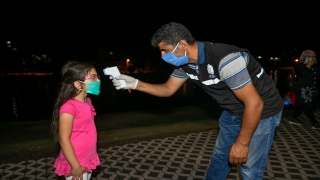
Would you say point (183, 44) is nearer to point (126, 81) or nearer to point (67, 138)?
point (126, 81)

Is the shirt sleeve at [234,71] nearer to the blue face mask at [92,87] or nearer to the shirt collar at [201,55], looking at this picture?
the shirt collar at [201,55]

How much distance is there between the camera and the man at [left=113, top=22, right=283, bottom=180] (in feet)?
7.22

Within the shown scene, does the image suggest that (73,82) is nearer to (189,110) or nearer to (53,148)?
(53,148)

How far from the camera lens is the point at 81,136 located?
8.57ft

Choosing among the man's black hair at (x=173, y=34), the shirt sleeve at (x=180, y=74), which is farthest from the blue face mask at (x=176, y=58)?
the shirt sleeve at (x=180, y=74)

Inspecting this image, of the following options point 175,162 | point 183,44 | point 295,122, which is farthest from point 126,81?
point 295,122

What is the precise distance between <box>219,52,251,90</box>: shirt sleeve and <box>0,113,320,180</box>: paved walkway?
2450mm

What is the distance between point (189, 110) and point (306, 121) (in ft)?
12.9

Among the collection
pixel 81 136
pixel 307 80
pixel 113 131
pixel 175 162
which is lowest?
pixel 113 131

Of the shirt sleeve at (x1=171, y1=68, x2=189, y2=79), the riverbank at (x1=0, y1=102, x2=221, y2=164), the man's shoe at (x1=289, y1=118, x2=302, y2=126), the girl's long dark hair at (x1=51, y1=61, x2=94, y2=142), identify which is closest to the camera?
the girl's long dark hair at (x1=51, y1=61, x2=94, y2=142)

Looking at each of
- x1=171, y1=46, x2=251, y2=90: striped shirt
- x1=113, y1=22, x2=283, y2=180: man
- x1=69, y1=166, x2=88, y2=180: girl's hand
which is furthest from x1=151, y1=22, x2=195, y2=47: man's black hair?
x1=69, y1=166, x2=88, y2=180: girl's hand

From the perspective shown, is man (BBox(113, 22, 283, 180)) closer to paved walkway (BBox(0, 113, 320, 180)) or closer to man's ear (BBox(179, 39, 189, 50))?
man's ear (BBox(179, 39, 189, 50))

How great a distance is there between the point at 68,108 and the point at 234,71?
1.49 metres

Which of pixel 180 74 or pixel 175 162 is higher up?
pixel 180 74
